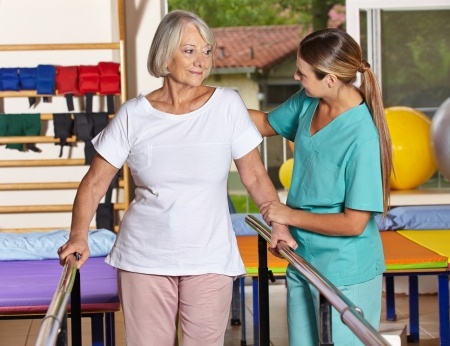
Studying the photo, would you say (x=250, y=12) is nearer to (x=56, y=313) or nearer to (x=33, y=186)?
(x=33, y=186)

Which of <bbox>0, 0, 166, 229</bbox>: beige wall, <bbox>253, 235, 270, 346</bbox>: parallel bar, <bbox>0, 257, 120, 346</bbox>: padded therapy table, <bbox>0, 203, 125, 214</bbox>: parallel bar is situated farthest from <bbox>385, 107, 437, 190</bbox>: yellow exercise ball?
<bbox>253, 235, 270, 346</bbox>: parallel bar

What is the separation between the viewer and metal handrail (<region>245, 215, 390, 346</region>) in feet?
5.62

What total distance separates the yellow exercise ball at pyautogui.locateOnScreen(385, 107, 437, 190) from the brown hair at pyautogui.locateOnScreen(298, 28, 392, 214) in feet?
10.4

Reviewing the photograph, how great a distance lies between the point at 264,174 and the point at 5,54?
4382 mm

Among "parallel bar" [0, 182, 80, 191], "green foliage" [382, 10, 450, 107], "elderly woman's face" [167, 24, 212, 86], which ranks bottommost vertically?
"parallel bar" [0, 182, 80, 191]

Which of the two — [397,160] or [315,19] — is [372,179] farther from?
[315,19]

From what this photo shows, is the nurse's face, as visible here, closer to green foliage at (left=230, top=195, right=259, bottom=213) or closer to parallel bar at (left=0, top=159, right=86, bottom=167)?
parallel bar at (left=0, top=159, right=86, bottom=167)

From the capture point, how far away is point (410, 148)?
574cm

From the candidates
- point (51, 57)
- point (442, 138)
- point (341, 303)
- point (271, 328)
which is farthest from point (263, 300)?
point (51, 57)

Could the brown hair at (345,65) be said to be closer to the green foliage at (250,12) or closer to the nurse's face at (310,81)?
the nurse's face at (310,81)

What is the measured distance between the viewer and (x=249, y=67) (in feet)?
56.7

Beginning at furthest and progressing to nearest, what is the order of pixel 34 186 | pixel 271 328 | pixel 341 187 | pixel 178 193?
pixel 34 186
pixel 271 328
pixel 341 187
pixel 178 193

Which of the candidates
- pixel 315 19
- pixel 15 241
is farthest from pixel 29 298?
pixel 315 19

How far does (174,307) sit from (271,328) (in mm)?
2971
